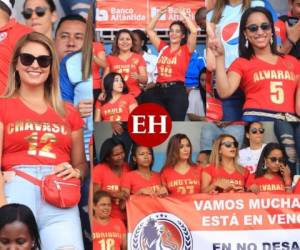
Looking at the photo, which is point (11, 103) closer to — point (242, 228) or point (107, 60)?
point (107, 60)

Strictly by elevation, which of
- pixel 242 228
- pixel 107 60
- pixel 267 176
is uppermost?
pixel 107 60

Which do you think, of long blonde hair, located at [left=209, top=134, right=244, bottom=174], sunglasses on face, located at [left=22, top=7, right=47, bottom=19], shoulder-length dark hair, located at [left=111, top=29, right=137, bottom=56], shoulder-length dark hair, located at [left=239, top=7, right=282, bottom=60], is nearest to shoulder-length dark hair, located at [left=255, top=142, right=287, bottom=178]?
long blonde hair, located at [left=209, top=134, right=244, bottom=174]

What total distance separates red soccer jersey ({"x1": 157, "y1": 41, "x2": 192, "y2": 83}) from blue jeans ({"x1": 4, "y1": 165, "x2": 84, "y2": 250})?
1.06 metres

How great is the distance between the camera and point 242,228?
493cm

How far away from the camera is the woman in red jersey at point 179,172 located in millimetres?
4957

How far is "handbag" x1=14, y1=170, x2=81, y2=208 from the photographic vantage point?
4469 mm

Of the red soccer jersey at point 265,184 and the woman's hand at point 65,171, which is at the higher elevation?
the woman's hand at point 65,171

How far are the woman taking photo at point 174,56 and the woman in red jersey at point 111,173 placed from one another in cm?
47

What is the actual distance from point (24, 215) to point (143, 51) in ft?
4.74

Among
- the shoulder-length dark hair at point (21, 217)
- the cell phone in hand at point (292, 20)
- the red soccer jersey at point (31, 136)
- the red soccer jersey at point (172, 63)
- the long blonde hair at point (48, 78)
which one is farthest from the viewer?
the cell phone in hand at point (292, 20)

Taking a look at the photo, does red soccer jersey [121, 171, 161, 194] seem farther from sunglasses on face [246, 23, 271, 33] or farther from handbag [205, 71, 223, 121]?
sunglasses on face [246, 23, 271, 33]

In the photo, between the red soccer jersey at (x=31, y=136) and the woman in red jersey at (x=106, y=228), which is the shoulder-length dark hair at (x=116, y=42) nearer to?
the red soccer jersey at (x=31, y=136)

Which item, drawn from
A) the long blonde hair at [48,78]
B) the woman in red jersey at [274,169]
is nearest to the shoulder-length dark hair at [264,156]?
the woman in red jersey at [274,169]

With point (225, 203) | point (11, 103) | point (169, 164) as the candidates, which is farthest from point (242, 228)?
point (11, 103)
